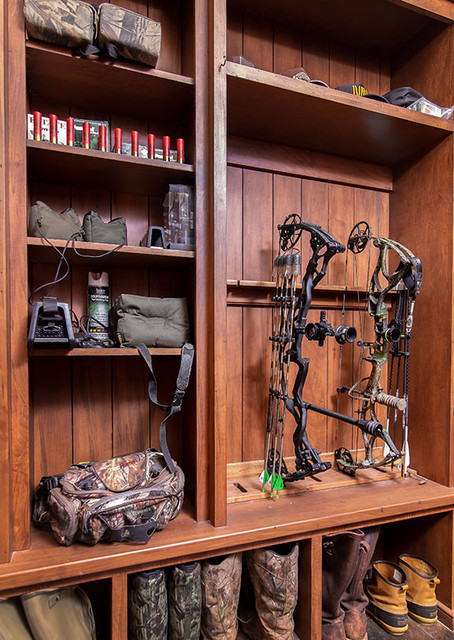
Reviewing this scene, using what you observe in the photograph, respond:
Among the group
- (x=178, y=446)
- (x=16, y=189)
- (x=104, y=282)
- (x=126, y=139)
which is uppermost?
(x=126, y=139)

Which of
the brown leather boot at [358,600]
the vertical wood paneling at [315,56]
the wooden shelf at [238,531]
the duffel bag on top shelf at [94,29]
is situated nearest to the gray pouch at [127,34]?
the duffel bag on top shelf at [94,29]

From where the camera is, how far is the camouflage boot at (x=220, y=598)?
130 centimetres

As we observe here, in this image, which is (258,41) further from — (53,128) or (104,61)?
(53,128)

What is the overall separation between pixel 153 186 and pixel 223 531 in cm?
127

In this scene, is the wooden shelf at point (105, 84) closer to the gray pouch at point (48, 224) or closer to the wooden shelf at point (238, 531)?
the gray pouch at point (48, 224)

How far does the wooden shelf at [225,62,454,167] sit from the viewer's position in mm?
1478

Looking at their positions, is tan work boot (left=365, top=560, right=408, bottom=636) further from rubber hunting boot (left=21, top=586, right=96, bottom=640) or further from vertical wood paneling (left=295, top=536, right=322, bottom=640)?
rubber hunting boot (left=21, top=586, right=96, bottom=640)

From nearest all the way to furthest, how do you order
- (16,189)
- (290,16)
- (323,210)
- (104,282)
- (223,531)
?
1. (16,189)
2. (223,531)
3. (104,282)
4. (290,16)
5. (323,210)

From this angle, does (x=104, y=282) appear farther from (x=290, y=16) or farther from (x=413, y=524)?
(x=413, y=524)

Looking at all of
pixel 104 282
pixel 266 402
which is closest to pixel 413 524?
pixel 266 402

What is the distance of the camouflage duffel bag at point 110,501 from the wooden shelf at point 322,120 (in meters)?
1.41

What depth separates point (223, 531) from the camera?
4.31 feet

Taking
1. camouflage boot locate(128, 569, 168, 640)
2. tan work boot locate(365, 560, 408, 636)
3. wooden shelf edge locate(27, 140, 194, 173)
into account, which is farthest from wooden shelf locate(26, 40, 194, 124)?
tan work boot locate(365, 560, 408, 636)

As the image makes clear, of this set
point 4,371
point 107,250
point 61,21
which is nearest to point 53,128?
point 61,21
